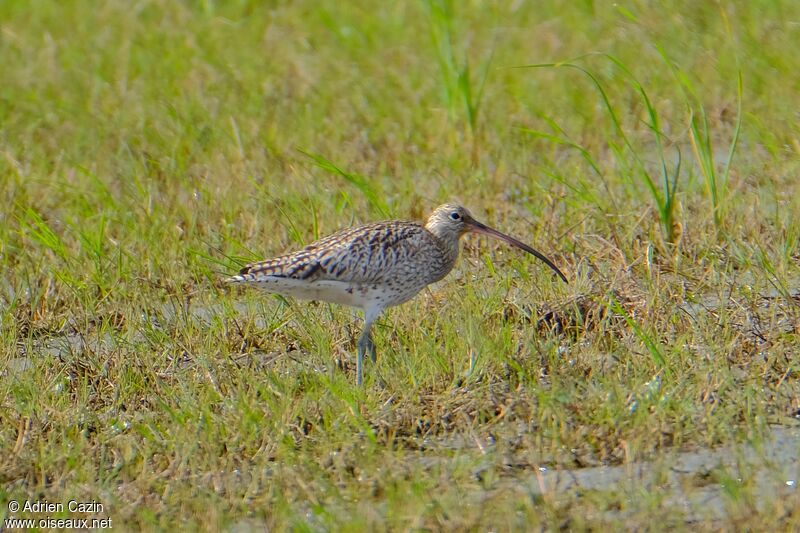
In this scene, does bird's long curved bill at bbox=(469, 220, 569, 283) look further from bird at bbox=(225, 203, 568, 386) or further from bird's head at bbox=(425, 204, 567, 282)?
bird at bbox=(225, 203, 568, 386)

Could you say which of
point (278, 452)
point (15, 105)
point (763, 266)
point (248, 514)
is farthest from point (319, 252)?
point (15, 105)

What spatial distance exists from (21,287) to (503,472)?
3.22 metres

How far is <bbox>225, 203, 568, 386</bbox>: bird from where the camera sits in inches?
240

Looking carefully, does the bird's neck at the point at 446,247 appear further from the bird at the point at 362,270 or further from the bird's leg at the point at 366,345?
the bird's leg at the point at 366,345

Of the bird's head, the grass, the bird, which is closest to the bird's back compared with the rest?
the bird

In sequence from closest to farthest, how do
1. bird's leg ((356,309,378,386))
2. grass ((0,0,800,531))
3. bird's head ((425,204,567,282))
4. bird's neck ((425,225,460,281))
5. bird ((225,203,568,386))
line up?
grass ((0,0,800,531))
bird's leg ((356,309,378,386))
bird ((225,203,568,386))
bird's neck ((425,225,460,281))
bird's head ((425,204,567,282))

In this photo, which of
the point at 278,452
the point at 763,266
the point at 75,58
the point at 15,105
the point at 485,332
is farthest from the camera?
the point at 75,58

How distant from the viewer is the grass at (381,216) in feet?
16.7

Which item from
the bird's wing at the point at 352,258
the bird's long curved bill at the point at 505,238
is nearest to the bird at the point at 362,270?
the bird's wing at the point at 352,258

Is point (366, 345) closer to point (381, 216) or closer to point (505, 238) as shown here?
point (505, 238)

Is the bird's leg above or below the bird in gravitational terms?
below

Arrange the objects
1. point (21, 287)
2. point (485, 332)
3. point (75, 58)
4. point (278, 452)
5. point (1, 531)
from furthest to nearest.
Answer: point (75, 58), point (21, 287), point (485, 332), point (278, 452), point (1, 531)

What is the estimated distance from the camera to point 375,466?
5043 mm

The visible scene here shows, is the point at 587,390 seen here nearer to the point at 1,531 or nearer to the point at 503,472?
the point at 503,472
